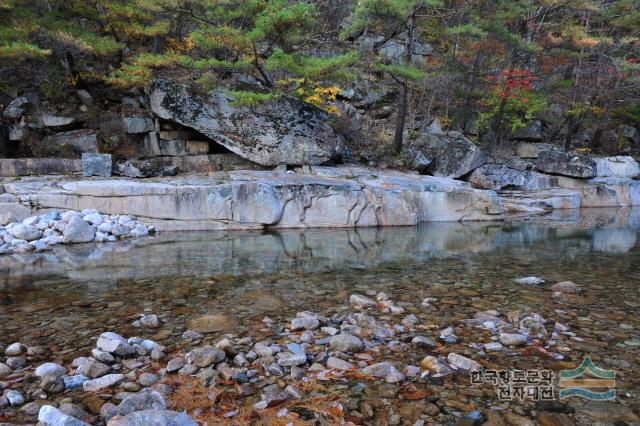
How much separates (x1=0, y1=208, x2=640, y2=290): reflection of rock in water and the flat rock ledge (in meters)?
0.59

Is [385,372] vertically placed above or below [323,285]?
above

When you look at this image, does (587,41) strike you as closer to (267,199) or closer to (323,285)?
(267,199)

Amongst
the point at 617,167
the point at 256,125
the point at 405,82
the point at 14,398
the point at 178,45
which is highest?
the point at 178,45

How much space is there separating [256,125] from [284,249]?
6.77m

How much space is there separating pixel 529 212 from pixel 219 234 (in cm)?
1182

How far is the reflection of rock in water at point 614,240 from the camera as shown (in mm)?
8625

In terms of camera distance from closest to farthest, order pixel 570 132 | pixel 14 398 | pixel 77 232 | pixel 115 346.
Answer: pixel 14 398 < pixel 115 346 < pixel 77 232 < pixel 570 132

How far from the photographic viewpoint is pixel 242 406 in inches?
105

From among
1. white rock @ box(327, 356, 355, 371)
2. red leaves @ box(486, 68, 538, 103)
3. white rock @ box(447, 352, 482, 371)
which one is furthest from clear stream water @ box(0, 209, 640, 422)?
red leaves @ box(486, 68, 538, 103)

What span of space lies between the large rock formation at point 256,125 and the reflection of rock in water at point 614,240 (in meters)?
8.09

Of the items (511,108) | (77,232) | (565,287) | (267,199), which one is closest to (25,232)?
(77,232)

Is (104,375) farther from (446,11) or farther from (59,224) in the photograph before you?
(446,11)

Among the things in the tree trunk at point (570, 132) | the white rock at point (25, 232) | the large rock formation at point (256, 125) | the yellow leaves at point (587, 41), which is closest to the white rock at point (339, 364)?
the white rock at point (25, 232)

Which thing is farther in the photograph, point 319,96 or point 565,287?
point 319,96
